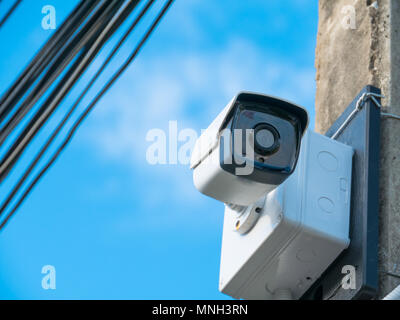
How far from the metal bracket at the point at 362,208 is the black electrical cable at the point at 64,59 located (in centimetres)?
101

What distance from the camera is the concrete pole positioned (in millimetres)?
2887

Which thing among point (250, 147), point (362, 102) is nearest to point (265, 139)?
point (250, 147)

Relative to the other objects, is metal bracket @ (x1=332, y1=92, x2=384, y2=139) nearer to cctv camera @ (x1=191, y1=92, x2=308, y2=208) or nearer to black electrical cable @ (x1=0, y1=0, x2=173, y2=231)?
cctv camera @ (x1=191, y1=92, x2=308, y2=208)

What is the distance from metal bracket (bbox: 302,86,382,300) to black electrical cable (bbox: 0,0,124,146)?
1.01 metres

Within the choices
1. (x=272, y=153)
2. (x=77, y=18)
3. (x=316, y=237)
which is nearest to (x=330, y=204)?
(x=316, y=237)

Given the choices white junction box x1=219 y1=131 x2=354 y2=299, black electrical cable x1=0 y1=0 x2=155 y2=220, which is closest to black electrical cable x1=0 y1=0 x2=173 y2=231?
black electrical cable x1=0 y1=0 x2=155 y2=220

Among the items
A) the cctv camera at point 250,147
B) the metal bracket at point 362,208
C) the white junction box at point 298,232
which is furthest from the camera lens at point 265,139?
the metal bracket at point 362,208

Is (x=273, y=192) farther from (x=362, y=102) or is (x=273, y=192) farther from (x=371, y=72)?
(x=371, y=72)

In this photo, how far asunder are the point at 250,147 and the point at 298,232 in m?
0.36

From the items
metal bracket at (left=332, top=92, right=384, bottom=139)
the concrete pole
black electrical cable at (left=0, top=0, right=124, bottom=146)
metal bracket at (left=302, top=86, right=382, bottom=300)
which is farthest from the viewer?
metal bracket at (left=332, top=92, right=384, bottom=139)

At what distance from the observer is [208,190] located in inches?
110

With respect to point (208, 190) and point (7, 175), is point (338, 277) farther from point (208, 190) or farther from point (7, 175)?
point (7, 175)

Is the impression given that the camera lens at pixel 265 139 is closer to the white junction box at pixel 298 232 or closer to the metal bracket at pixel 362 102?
the white junction box at pixel 298 232

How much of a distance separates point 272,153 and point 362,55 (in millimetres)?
906
